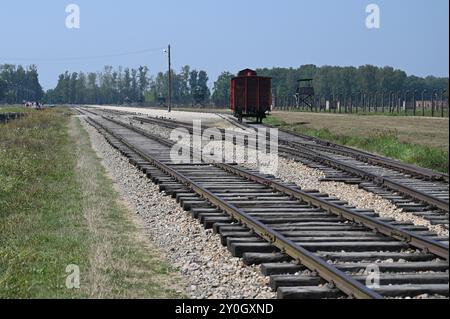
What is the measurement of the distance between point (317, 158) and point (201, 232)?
10.1 meters

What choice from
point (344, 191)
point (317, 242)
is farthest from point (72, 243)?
point (344, 191)

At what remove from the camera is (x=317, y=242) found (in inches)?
324

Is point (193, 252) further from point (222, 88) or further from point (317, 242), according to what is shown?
point (222, 88)

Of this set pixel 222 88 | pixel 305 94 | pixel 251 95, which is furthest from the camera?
pixel 222 88

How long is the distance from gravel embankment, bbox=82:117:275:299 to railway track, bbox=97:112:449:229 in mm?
3046

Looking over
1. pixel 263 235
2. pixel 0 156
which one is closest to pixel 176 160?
pixel 0 156

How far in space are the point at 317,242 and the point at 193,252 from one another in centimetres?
153

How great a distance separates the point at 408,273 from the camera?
6.98m

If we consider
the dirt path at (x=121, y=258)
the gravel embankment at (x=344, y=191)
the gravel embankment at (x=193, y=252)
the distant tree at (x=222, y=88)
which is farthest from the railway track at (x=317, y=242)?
the distant tree at (x=222, y=88)

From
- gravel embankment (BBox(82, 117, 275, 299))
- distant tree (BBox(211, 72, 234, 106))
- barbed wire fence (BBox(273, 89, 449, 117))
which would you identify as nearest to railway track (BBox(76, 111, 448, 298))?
gravel embankment (BBox(82, 117, 275, 299))

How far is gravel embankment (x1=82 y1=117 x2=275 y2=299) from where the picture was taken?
22.5ft

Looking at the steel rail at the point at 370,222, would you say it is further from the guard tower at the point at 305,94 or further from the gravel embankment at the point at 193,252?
the guard tower at the point at 305,94

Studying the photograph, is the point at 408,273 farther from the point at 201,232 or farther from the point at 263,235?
the point at 201,232
